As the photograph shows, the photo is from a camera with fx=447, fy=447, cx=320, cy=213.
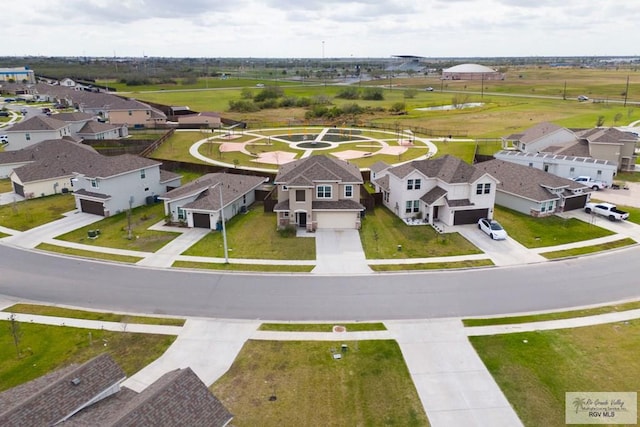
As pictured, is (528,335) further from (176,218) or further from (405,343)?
(176,218)

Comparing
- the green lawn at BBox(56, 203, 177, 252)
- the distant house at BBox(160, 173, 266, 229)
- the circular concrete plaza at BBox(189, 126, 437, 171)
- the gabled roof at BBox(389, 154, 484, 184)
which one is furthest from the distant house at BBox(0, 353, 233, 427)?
the circular concrete plaza at BBox(189, 126, 437, 171)

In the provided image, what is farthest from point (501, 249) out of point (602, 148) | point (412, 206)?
point (602, 148)

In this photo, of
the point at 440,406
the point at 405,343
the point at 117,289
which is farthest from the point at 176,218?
the point at 440,406

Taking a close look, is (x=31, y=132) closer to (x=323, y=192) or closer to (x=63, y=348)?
(x=323, y=192)

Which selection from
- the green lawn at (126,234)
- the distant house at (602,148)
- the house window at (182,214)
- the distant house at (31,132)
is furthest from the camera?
the distant house at (31,132)

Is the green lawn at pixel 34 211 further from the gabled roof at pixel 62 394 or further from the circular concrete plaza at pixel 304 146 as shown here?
the gabled roof at pixel 62 394

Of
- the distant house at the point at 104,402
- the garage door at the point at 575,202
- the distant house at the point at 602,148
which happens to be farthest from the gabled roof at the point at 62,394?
the distant house at the point at 602,148
